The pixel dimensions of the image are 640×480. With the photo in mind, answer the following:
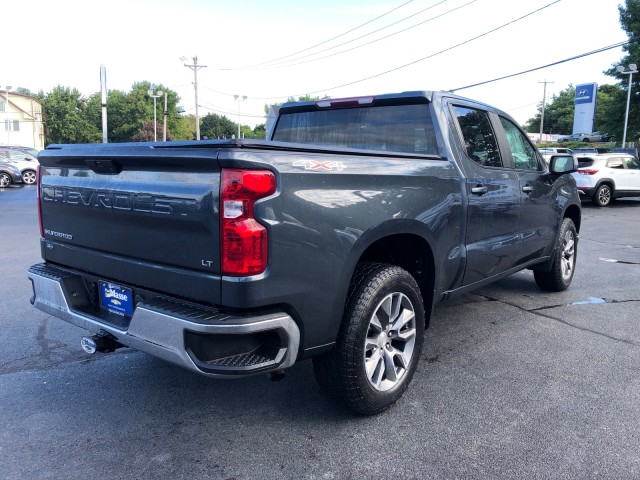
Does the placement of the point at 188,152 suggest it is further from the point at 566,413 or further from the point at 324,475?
the point at 566,413

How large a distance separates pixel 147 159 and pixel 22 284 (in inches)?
173

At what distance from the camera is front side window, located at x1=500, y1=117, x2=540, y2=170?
15.5 ft

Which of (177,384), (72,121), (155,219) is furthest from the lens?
(72,121)

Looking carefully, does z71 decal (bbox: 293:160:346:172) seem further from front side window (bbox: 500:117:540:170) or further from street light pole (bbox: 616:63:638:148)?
street light pole (bbox: 616:63:638:148)

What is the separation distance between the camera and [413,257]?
3662mm

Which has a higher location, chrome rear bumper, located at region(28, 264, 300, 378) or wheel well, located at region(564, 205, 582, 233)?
wheel well, located at region(564, 205, 582, 233)

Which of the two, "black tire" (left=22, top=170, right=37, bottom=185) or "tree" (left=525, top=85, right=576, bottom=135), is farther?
"tree" (left=525, top=85, right=576, bottom=135)

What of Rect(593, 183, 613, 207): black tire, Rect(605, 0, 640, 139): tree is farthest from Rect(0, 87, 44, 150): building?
Rect(593, 183, 613, 207): black tire

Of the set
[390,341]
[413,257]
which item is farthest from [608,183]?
[390,341]

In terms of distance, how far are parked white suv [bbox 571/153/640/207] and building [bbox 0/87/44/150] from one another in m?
61.3

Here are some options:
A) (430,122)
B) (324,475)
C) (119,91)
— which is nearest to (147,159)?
(324,475)

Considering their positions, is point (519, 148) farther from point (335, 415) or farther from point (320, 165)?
point (335, 415)

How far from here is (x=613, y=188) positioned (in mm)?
16547

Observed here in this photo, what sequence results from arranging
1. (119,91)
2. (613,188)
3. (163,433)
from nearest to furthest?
(163,433) < (613,188) < (119,91)
